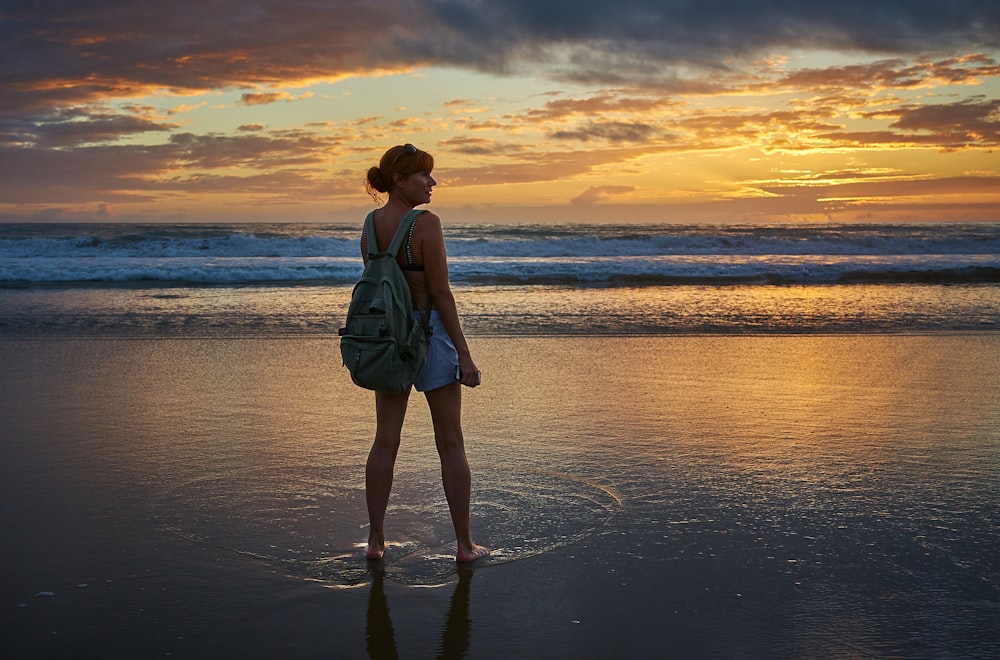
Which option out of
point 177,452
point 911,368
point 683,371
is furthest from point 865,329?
point 177,452

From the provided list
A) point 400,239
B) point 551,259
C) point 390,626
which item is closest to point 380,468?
point 390,626

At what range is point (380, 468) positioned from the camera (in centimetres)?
379

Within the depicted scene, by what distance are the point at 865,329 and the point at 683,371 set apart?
4.20m

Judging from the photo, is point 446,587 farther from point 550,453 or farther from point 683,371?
point 683,371

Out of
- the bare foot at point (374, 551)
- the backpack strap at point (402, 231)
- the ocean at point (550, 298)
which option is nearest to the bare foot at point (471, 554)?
the bare foot at point (374, 551)

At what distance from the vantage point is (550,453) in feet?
18.0

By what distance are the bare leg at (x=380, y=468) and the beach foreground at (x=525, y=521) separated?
104 mm

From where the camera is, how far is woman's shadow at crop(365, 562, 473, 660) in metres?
2.98

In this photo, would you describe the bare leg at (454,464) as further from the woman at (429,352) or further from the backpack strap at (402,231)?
the backpack strap at (402,231)

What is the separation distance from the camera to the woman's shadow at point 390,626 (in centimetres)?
298

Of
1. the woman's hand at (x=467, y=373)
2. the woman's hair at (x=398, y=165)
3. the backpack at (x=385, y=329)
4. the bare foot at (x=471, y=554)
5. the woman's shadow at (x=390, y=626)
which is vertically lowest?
the woman's shadow at (x=390, y=626)

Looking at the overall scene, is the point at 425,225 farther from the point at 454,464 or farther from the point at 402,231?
the point at 454,464

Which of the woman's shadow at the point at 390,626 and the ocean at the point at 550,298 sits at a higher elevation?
the ocean at the point at 550,298

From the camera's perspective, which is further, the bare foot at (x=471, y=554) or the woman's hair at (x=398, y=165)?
the bare foot at (x=471, y=554)
